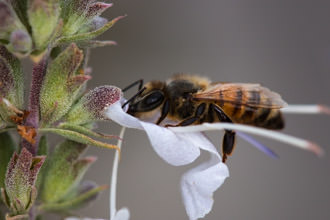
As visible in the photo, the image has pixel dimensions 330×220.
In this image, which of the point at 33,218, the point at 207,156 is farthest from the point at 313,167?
the point at 33,218

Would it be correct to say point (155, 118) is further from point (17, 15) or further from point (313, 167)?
point (313, 167)

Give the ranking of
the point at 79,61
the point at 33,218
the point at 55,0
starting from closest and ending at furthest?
the point at 55,0, the point at 79,61, the point at 33,218

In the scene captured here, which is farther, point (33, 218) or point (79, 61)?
point (33, 218)

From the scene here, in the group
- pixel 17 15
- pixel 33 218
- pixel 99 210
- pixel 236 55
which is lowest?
pixel 99 210

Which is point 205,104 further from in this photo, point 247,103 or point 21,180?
point 21,180

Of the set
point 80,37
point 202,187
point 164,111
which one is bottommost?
point 202,187

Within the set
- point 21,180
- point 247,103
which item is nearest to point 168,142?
point 247,103

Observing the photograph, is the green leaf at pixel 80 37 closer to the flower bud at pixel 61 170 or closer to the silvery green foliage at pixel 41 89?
the silvery green foliage at pixel 41 89
